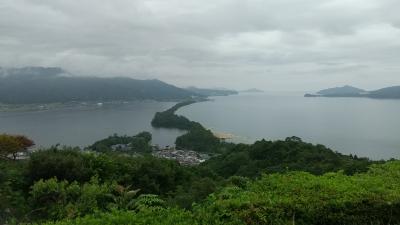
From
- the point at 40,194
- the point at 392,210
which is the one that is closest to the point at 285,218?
the point at 392,210

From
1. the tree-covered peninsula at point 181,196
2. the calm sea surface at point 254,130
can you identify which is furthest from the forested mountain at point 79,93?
the tree-covered peninsula at point 181,196

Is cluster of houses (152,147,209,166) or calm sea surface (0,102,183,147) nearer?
cluster of houses (152,147,209,166)

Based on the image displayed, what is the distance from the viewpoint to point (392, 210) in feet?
14.7

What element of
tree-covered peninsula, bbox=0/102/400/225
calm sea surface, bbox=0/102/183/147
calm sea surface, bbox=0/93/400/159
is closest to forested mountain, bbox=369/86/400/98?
calm sea surface, bbox=0/93/400/159

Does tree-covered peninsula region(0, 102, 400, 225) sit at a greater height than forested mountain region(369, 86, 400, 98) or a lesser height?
lesser

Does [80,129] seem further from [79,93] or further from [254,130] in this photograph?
[79,93]

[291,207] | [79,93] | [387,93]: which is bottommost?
[291,207]

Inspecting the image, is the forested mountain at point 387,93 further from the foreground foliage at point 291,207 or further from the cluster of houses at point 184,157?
the foreground foliage at point 291,207

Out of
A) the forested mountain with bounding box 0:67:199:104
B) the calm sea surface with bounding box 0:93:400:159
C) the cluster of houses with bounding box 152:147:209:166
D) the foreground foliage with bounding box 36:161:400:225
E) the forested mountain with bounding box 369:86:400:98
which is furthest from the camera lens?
the forested mountain with bounding box 369:86:400:98

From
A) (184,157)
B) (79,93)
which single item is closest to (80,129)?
(184,157)

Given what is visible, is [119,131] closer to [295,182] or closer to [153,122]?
[153,122]

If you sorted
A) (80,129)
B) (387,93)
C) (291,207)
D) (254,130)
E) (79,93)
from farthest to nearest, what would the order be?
1. (79,93)
2. (387,93)
3. (80,129)
4. (254,130)
5. (291,207)

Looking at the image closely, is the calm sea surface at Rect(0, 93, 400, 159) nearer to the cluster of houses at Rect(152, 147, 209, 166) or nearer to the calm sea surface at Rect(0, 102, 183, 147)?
the calm sea surface at Rect(0, 102, 183, 147)

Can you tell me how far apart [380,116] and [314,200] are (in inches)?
3838
